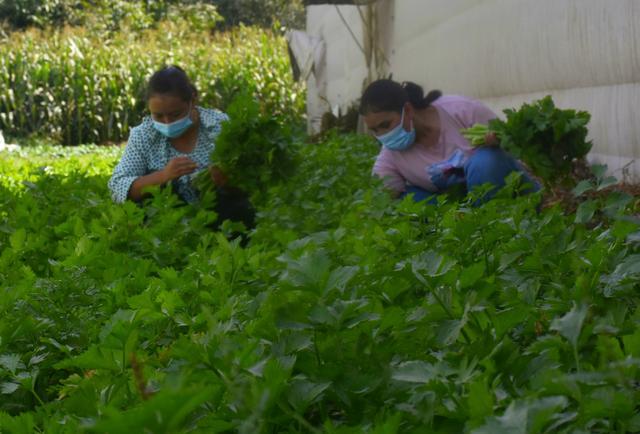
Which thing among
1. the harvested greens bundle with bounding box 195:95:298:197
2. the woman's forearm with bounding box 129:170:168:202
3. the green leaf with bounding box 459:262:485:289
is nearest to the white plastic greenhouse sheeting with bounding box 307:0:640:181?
the harvested greens bundle with bounding box 195:95:298:197

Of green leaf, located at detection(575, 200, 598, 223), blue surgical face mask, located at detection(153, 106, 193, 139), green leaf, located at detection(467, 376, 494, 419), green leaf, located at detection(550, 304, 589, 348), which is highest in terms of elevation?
green leaf, located at detection(550, 304, 589, 348)

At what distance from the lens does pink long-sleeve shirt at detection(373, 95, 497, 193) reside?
5777 millimetres

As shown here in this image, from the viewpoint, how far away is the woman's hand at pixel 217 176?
207 inches

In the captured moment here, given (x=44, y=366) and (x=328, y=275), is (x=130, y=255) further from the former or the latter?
(x=328, y=275)

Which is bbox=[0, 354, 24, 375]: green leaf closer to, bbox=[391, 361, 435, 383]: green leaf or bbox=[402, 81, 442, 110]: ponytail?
bbox=[391, 361, 435, 383]: green leaf

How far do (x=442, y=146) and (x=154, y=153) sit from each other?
1.68 meters

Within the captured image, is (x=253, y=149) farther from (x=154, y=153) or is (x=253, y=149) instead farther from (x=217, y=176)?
(x=154, y=153)

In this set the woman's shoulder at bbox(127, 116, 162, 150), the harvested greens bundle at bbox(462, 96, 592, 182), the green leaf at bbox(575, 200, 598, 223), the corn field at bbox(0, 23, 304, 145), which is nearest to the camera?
the green leaf at bbox(575, 200, 598, 223)

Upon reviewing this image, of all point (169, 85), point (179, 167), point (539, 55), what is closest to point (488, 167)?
point (179, 167)

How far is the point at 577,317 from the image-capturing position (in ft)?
4.09

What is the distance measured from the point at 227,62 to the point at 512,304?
21.4m

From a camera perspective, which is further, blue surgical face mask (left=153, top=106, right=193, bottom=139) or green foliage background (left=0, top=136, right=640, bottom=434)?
blue surgical face mask (left=153, top=106, right=193, bottom=139)

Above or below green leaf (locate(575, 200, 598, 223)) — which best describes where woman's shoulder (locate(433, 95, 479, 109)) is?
below

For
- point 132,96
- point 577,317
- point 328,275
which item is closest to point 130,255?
point 328,275
